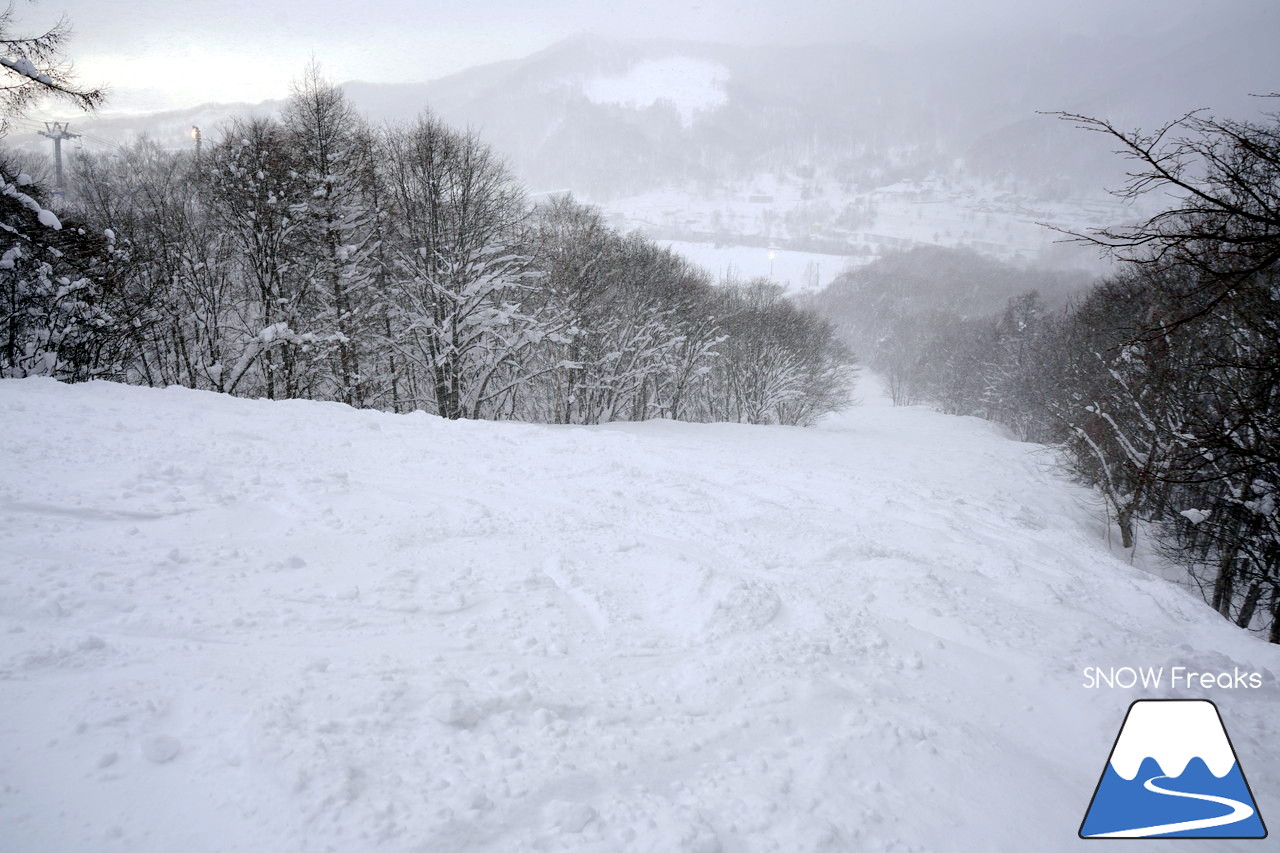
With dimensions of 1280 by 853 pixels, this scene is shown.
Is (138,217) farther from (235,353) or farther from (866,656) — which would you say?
(866,656)

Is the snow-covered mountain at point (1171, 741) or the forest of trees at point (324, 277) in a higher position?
the forest of trees at point (324, 277)

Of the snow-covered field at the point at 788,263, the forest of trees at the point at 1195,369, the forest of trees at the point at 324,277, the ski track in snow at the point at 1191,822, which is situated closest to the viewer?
the ski track in snow at the point at 1191,822

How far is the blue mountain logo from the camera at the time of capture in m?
3.27

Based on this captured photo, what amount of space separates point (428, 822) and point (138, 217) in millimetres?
30325

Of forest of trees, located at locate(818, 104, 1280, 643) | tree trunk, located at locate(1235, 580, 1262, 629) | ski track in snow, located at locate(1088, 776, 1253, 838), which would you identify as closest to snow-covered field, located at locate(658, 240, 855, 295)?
forest of trees, located at locate(818, 104, 1280, 643)

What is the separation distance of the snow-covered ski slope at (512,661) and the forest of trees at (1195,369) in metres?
2.71

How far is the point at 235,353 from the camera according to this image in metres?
22.1

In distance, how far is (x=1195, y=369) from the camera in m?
13.3

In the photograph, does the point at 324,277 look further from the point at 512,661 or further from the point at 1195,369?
the point at 1195,369

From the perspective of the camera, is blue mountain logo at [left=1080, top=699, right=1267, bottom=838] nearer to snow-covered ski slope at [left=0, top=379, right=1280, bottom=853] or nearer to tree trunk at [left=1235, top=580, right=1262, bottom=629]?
snow-covered ski slope at [left=0, top=379, right=1280, bottom=853]

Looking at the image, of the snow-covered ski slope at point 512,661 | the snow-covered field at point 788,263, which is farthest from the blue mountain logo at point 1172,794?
the snow-covered field at point 788,263

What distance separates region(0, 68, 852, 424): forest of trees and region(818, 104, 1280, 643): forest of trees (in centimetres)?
1461

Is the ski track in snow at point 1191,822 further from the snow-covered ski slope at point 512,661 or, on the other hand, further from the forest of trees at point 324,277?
the forest of trees at point 324,277

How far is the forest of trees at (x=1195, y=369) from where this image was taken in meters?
4.65
